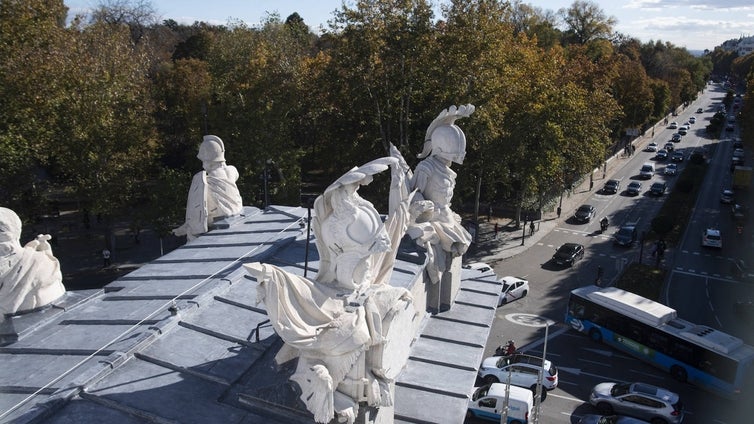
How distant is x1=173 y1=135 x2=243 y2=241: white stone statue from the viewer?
18.5 meters

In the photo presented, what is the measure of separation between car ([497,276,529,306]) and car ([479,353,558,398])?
745 cm

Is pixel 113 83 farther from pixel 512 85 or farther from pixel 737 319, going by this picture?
pixel 737 319

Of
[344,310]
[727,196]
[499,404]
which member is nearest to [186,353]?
[344,310]

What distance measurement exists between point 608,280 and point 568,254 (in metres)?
3.19

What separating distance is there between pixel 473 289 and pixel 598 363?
37.1 ft

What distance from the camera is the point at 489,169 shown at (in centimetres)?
3772

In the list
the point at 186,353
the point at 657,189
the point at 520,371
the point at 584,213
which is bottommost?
the point at 520,371

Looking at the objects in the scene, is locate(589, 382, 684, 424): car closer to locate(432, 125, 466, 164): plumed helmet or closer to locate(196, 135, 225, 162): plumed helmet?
locate(432, 125, 466, 164): plumed helmet

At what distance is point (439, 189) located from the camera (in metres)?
15.2

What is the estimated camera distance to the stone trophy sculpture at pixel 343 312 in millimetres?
8531

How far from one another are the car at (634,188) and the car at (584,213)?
9653 millimetres

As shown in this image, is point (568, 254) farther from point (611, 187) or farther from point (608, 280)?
point (611, 187)

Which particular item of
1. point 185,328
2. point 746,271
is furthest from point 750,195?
point 185,328

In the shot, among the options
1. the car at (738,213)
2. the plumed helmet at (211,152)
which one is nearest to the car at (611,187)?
the car at (738,213)
